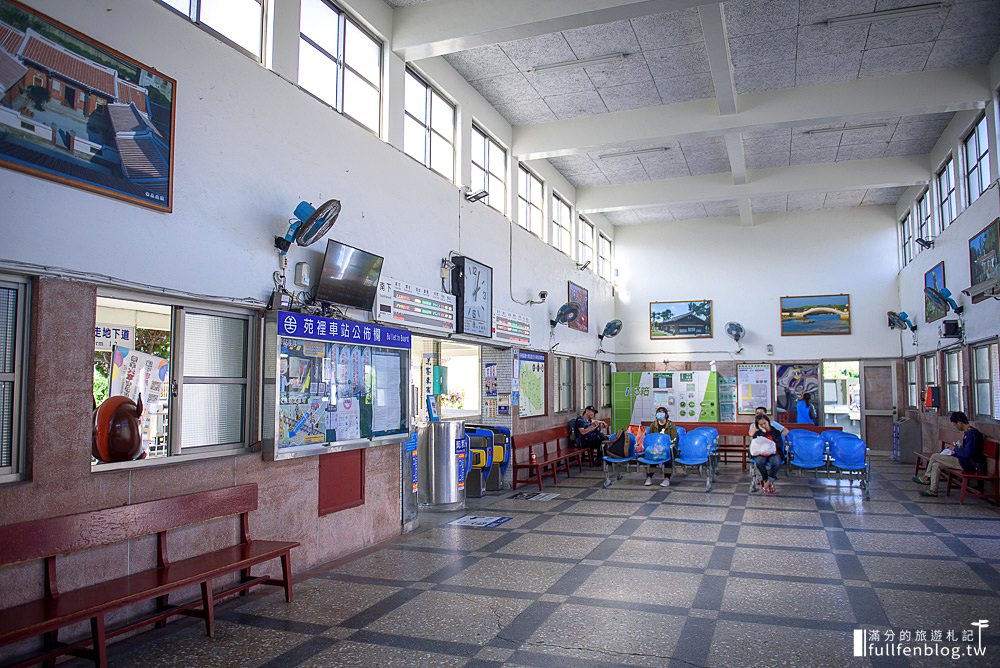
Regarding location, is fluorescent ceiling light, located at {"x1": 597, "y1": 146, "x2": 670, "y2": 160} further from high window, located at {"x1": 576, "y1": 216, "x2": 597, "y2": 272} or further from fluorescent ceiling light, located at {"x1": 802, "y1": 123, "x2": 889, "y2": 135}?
high window, located at {"x1": 576, "y1": 216, "x2": 597, "y2": 272}

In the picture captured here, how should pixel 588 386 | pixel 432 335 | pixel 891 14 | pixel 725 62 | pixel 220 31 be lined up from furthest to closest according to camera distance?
pixel 588 386 < pixel 432 335 < pixel 725 62 < pixel 891 14 < pixel 220 31

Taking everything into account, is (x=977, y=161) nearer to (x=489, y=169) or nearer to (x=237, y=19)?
(x=489, y=169)

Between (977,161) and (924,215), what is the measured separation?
3.57 m

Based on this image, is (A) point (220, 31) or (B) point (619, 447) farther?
(B) point (619, 447)

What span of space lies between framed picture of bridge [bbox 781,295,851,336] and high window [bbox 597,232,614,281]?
3825mm

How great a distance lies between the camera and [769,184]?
41.1ft

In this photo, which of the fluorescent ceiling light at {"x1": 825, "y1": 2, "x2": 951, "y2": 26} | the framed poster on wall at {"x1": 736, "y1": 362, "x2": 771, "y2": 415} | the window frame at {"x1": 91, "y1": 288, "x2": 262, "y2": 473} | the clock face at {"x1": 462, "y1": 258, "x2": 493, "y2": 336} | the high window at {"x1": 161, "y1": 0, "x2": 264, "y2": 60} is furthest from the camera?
the framed poster on wall at {"x1": 736, "y1": 362, "x2": 771, "y2": 415}

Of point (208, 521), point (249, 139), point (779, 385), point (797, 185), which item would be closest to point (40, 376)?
point (208, 521)

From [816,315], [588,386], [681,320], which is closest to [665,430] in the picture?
[588,386]

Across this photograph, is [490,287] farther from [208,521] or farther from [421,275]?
[208,521]

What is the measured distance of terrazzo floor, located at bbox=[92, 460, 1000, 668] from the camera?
388cm

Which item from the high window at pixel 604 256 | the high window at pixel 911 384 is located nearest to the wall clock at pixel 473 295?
the high window at pixel 604 256

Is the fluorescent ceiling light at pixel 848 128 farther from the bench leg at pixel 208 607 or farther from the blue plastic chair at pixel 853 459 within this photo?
the bench leg at pixel 208 607

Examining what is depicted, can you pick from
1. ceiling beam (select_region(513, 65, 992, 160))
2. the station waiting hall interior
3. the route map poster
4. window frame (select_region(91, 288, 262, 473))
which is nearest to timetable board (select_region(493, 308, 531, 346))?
the station waiting hall interior
